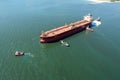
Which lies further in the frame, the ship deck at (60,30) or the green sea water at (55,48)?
the ship deck at (60,30)

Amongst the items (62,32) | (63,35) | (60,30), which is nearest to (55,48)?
(63,35)

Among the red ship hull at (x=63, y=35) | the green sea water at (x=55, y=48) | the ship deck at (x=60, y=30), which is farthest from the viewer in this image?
the ship deck at (x=60, y=30)

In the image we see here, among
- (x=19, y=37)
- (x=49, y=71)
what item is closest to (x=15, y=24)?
(x=19, y=37)

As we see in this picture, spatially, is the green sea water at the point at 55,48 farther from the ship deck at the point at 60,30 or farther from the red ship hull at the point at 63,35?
the ship deck at the point at 60,30

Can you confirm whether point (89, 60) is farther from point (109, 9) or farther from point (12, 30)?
point (109, 9)

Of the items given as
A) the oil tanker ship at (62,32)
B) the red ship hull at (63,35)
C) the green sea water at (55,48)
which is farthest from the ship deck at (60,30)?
the green sea water at (55,48)

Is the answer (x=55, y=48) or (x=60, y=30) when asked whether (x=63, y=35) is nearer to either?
(x=60, y=30)
